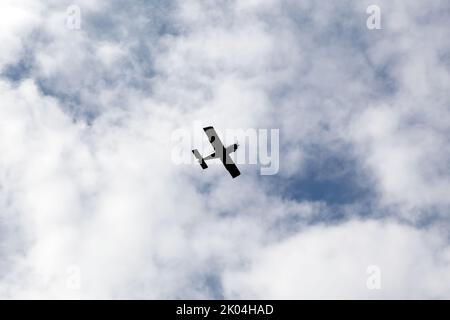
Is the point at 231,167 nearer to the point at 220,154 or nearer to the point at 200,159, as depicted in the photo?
the point at 220,154

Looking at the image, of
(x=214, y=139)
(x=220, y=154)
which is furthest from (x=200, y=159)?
(x=214, y=139)

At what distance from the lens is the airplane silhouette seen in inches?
1268

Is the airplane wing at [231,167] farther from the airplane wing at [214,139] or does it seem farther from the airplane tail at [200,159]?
the airplane tail at [200,159]

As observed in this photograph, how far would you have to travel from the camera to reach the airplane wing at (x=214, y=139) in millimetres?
31987

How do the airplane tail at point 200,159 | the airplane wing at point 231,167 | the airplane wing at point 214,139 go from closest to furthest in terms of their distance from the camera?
the airplane wing at point 214,139 → the airplane wing at point 231,167 → the airplane tail at point 200,159

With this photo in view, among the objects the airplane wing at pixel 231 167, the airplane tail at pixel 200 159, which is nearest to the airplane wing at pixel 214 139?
the airplane wing at pixel 231 167

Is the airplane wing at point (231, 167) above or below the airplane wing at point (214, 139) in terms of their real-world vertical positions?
below

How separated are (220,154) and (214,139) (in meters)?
1.79

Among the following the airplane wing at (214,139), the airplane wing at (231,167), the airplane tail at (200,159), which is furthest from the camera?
the airplane tail at (200,159)

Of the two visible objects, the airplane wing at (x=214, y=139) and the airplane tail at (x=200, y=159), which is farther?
the airplane tail at (x=200, y=159)
